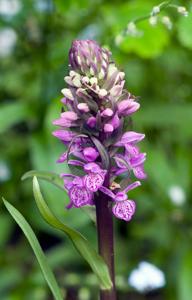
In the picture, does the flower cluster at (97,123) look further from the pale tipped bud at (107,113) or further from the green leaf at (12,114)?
the green leaf at (12,114)

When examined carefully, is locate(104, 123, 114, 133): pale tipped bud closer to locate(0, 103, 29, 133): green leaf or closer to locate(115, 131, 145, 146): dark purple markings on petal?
locate(115, 131, 145, 146): dark purple markings on petal

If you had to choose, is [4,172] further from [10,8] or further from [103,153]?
[103,153]

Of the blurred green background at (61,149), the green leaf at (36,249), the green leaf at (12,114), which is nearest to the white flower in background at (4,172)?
the blurred green background at (61,149)

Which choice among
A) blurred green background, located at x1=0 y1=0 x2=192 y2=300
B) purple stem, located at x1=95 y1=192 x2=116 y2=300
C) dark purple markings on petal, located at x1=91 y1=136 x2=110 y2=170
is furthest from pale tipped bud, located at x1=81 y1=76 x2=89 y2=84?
blurred green background, located at x1=0 y1=0 x2=192 y2=300

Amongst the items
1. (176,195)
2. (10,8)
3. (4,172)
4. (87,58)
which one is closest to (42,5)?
(10,8)

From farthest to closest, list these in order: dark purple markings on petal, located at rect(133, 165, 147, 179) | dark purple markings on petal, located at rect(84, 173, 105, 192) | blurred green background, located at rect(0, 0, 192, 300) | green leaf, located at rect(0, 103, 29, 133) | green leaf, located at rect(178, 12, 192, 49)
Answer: green leaf, located at rect(0, 103, 29, 133) → blurred green background, located at rect(0, 0, 192, 300) → green leaf, located at rect(178, 12, 192, 49) → dark purple markings on petal, located at rect(133, 165, 147, 179) → dark purple markings on petal, located at rect(84, 173, 105, 192)

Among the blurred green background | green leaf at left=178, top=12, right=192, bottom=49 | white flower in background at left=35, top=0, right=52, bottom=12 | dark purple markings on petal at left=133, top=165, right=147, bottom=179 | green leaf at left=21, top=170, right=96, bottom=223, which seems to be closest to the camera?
dark purple markings on petal at left=133, top=165, right=147, bottom=179
